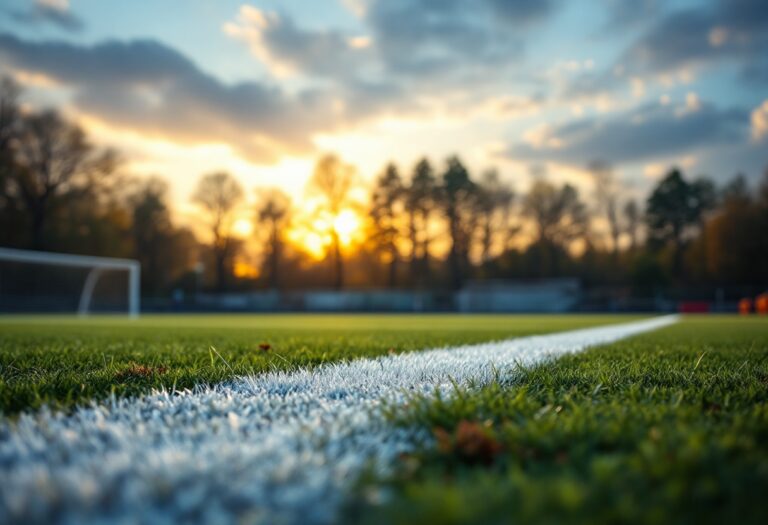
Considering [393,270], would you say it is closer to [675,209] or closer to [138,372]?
[675,209]

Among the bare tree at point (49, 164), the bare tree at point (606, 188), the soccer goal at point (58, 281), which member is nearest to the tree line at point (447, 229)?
the bare tree at point (606, 188)

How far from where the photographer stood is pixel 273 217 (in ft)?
141

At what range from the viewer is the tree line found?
3533 centimetres

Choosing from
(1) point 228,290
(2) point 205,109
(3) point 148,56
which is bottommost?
(1) point 228,290

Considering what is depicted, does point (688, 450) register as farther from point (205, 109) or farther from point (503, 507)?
point (205, 109)

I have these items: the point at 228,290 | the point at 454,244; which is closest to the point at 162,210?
the point at 228,290

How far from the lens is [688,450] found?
101 centimetres

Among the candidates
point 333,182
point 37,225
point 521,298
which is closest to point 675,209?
point 521,298

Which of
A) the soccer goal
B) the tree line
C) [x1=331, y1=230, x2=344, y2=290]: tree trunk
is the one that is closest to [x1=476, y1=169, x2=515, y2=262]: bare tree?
the tree line

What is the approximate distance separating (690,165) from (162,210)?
43.7 m

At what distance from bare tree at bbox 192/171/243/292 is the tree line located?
0.29ft

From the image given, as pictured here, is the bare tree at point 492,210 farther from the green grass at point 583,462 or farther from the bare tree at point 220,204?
the green grass at point 583,462

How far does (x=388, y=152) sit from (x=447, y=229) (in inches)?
333

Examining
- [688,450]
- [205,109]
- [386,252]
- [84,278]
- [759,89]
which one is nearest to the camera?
[688,450]
